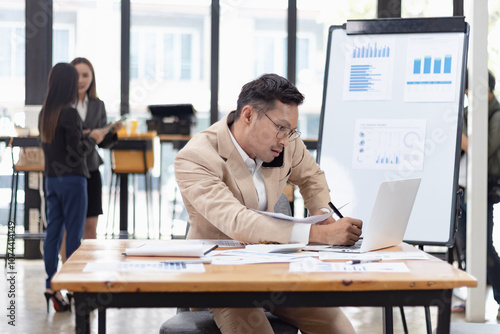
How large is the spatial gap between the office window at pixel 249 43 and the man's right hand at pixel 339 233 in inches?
168

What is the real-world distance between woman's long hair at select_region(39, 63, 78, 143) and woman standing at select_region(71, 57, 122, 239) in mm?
481

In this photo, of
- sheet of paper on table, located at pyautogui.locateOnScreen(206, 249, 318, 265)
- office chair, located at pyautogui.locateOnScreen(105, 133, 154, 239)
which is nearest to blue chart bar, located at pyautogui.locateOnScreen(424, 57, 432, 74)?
sheet of paper on table, located at pyautogui.locateOnScreen(206, 249, 318, 265)

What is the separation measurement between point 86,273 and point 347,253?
74cm

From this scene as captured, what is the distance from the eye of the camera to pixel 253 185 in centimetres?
215

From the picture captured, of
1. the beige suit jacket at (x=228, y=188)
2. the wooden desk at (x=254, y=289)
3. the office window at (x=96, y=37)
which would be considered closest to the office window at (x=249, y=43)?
the office window at (x=96, y=37)

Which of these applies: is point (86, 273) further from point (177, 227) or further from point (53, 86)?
point (177, 227)

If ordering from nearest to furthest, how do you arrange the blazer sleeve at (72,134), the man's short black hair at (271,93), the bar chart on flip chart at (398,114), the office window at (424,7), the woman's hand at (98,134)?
the man's short black hair at (271,93)
the bar chart on flip chart at (398,114)
the blazer sleeve at (72,134)
the woman's hand at (98,134)
the office window at (424,7)

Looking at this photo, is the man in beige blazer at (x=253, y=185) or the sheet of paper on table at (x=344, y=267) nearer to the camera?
the sheet of paper on table at (x=344, y=267)

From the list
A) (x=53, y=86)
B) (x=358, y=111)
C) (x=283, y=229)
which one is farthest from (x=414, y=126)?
(x=53, y=86)

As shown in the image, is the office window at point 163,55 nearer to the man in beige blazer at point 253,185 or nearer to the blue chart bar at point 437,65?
the blue chart bar at point 437,65

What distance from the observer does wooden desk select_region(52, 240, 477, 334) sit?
4.43 ft

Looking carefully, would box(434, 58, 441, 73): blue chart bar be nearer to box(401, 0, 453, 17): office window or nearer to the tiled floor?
the tiled floor

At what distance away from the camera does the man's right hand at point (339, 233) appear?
1908 mm

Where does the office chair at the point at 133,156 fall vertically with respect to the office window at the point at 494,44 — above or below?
below
